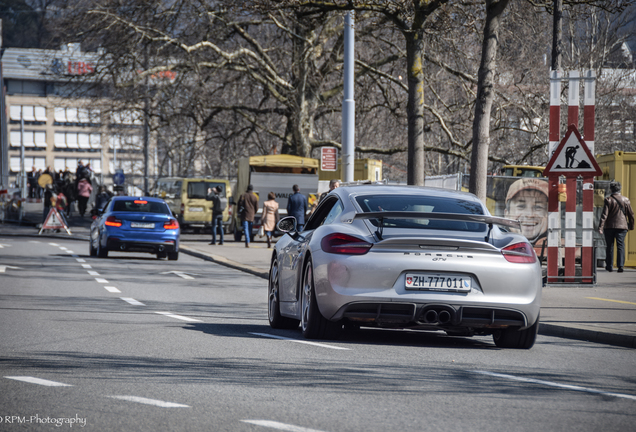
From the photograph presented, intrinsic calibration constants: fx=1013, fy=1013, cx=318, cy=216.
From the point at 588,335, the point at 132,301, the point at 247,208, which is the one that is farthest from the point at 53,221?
the point at 588,335

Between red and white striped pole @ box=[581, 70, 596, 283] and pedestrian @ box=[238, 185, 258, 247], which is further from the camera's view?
pedestrian @ box=[238, 185, 258, 247]

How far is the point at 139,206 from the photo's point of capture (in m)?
24.3

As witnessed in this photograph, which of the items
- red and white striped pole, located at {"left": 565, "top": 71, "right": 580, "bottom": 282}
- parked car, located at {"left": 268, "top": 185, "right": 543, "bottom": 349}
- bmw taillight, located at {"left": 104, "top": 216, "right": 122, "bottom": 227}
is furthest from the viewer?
bmw taillight, located at {"left": 104, "top": 216, "right": 122, "bottom": 227}

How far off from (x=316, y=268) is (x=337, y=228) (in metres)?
0.40

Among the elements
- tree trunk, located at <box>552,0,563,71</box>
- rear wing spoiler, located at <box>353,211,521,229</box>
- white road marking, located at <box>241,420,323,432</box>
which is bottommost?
white road marking, located at <box>241,420,323,432</box>

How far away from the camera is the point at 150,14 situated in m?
31.4

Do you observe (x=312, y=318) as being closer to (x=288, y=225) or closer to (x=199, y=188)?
(x=288, y=225)

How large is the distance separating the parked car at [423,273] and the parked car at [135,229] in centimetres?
1468

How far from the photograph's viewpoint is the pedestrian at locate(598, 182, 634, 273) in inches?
803

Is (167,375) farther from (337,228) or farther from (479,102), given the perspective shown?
(479,102)

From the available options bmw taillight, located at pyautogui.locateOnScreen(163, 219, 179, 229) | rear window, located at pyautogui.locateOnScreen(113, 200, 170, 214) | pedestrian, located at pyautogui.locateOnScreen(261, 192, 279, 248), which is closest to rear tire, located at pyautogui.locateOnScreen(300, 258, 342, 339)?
bmw taillight, located at pyautogui.locateOnScreen(163, 219, 179, 229)

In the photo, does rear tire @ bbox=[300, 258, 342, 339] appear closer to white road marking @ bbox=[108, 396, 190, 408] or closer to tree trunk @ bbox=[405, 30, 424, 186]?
white road marking @ bbox=[108, 396, 190, 408]

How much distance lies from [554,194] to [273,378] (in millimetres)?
8612

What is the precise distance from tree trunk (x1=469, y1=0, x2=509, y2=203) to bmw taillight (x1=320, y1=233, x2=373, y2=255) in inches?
344
